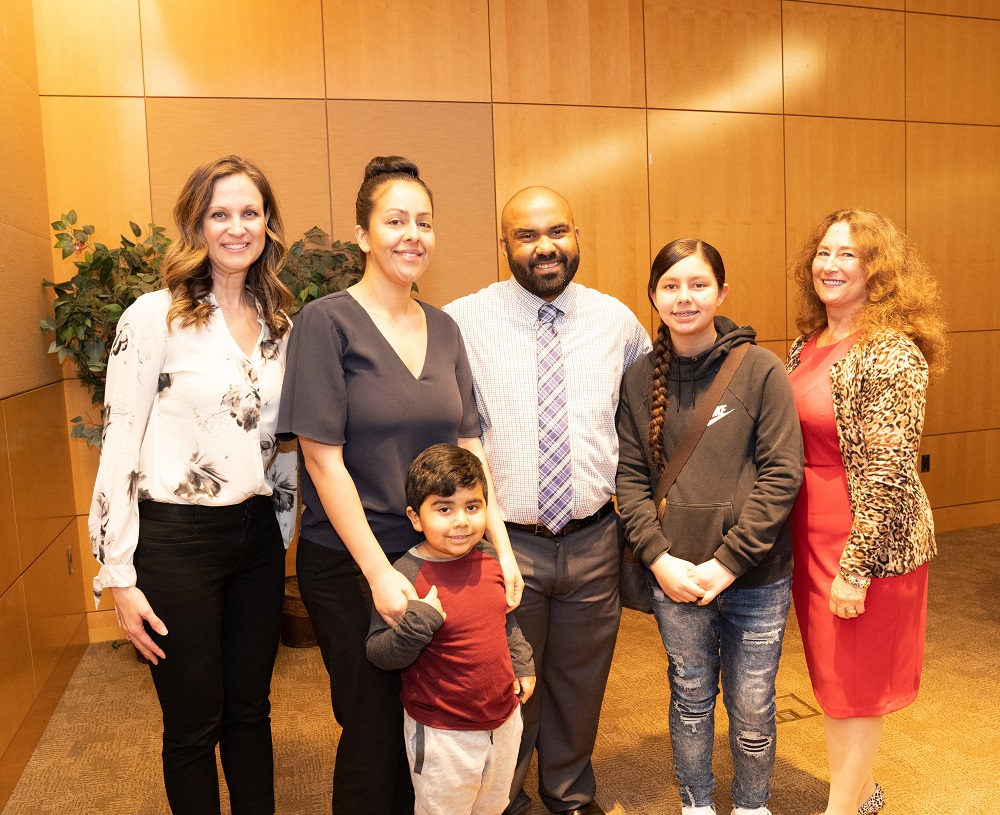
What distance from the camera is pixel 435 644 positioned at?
1876 mm

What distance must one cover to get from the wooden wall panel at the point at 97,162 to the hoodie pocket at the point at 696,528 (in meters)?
3.16

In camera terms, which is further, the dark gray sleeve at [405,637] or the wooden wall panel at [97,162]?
the wooden wall panel at [97,162]

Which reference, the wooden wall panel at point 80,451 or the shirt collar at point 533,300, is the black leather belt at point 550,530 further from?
the wooden wall panel at point 80,451

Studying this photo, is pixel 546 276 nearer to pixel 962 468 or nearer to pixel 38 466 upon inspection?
pixel 38 466

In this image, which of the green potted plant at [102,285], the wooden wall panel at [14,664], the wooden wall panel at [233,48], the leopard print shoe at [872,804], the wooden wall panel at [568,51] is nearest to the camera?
the leopard print shoe at [872,804]

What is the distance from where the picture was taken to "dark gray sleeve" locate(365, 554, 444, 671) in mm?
1771

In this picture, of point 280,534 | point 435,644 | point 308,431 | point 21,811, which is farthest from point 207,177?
point 21,811

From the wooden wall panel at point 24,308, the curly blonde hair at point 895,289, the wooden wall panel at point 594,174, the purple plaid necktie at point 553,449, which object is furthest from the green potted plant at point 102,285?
the curly blonde hair at point 895,289

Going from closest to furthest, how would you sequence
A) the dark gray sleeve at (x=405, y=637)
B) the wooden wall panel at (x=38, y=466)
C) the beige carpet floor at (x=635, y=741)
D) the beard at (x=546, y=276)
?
the dark gray sleeve at (x=405, y=637), the beard at (x=546, y=276), the beige carpet floor at (x=635, y=741), the wooden wall panel at (x=38, y=466)

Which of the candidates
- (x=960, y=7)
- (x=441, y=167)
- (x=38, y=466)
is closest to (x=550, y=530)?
(x=38, y=466)

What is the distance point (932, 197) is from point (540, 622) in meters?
4.70

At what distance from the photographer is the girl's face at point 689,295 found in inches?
85.7

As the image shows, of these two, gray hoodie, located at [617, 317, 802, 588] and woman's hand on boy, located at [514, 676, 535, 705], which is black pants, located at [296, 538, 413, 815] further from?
gray hoodie, located at [617, 317, 802, 588]

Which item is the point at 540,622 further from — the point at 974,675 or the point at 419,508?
the point at 974,675
